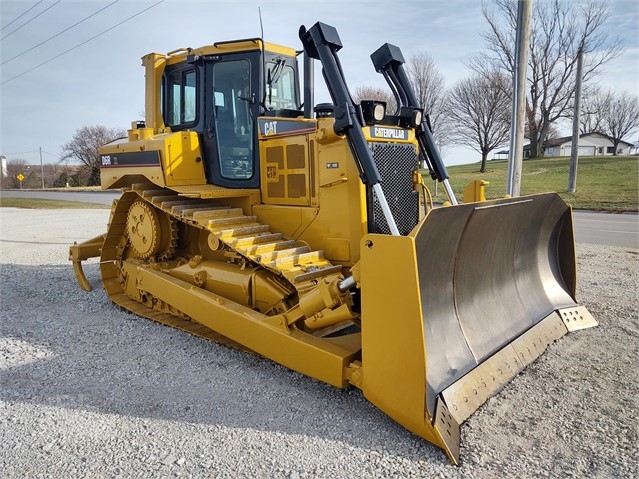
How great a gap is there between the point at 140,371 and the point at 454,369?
2639 millimetres

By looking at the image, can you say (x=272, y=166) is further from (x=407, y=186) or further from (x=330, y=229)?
(x=407, y=186)

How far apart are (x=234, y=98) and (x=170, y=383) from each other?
2996 millimetres

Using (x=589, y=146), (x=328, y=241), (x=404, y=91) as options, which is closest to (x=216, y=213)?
(x=328, y=241)

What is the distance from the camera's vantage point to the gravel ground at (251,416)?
286 cm

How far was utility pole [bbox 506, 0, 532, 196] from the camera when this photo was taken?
7.77m

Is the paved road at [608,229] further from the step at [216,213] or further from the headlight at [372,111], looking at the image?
the step at [216,213]

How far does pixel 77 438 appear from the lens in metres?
3.18

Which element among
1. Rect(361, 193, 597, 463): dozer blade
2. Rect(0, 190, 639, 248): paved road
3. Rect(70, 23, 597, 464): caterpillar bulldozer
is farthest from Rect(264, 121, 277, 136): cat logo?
Rect(0, 190, 639, 248): paved road

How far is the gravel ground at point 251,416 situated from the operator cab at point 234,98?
1.92 metres

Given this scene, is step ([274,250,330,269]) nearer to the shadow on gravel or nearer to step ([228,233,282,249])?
step ([228,233,282,249])

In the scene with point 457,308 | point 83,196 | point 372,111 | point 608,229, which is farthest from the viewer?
point 83,196

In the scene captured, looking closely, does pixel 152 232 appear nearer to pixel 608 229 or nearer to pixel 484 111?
pixel 608 229

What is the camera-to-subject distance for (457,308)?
3.77 meters

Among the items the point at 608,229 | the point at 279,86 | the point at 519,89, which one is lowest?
the point at 608,229
